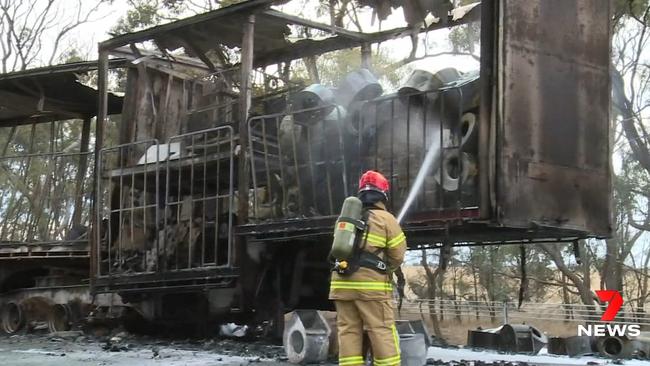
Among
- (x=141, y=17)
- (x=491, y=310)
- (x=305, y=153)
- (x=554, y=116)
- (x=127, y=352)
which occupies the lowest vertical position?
(x=491, y=310)

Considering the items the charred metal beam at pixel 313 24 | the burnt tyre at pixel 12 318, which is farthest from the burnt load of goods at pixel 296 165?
the burnt tyre at pixel 12 318

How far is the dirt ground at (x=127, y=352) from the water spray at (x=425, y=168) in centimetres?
189

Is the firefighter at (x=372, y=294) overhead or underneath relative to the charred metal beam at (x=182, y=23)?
underneath

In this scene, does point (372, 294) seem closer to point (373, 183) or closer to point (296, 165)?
point (373, 183)

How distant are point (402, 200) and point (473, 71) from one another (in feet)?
4.57

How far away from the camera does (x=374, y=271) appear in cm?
529

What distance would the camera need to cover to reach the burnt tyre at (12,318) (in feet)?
35.5

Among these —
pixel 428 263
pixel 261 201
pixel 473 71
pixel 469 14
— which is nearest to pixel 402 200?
pixel 473 71

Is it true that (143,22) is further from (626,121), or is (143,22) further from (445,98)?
(445,98)

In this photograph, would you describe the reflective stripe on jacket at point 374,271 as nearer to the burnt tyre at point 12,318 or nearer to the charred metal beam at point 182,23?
the charred metal beam at point 182,23

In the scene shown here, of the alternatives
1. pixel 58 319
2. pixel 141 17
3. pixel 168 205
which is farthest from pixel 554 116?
pixel 141 17

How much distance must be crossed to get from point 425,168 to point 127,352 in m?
3.81

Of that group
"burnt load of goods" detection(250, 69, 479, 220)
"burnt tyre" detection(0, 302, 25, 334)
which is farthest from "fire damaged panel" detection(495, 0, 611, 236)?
"burnt tyre" detection(0, 302, 25, 334)

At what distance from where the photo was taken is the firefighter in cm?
524
